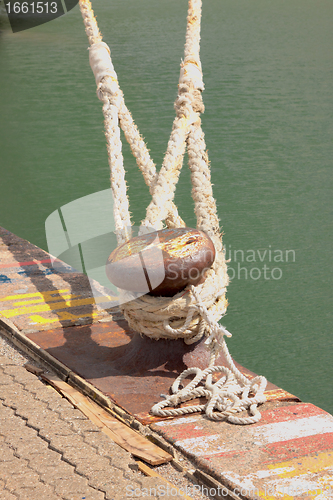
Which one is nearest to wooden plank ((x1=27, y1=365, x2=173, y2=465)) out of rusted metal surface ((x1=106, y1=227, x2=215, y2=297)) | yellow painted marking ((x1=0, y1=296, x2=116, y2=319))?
rusted metal surface ((x1=106, y1=227, x2=215, y2=297))

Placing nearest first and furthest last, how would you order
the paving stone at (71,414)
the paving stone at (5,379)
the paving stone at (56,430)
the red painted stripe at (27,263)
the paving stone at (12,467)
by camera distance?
the paving stone at (12,467), the paving stone at (56,430), the paving stone at (71,414), the paving stone at (5,379), the red painted stripe at (27,263)

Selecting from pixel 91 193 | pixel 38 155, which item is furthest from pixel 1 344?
pixel 38 155

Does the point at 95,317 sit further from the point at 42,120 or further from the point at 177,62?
the point at 177,62

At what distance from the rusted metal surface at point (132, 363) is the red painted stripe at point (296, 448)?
414 millimetres

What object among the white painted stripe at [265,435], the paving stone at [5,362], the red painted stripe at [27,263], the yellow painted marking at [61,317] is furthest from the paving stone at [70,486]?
the red painted stripe at [27,263]

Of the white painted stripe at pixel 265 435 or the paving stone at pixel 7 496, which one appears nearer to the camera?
the paving stone at pixel 7 496

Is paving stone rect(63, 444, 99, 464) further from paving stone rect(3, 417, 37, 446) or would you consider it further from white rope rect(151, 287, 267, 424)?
white rope rect(151, 287, 267, 424)

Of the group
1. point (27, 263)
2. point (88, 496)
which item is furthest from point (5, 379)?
point (27, 263)

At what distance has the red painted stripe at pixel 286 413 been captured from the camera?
213 cm

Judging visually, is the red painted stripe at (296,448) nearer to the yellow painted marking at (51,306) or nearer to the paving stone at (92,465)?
the paving stone at (92,465)

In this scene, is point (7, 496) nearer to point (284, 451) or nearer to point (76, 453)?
point (76, 453)

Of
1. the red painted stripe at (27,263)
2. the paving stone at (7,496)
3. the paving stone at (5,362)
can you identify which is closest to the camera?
the paving stone at (7,496)

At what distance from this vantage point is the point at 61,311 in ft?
10.6

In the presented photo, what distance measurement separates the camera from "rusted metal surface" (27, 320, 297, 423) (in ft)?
7.59
